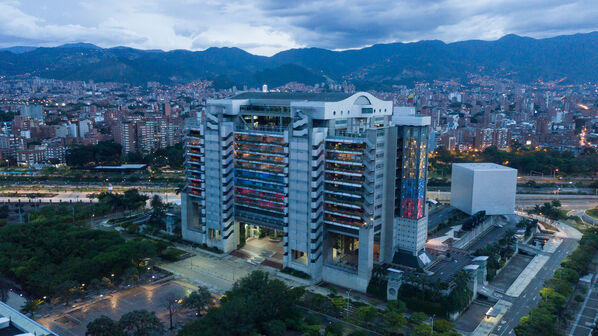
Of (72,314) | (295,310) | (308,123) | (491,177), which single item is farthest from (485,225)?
(72,314)

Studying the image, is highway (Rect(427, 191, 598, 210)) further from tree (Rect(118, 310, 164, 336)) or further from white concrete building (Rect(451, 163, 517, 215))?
tree (Rect(118, 310, 164, 336))

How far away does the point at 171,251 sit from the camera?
4588 cm

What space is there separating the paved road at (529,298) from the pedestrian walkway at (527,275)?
0.32 m

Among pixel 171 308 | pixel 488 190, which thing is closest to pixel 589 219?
pixel 488 190

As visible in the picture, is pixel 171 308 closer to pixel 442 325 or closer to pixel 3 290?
pixel 3 290

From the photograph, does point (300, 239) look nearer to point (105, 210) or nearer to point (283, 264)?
point (283, 264)

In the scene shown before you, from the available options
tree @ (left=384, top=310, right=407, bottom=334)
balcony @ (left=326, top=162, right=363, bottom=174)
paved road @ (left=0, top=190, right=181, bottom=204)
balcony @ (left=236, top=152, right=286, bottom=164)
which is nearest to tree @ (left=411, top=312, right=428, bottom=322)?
tree @ (left=384, top=310, right=407, bottom=334)

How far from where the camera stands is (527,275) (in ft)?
143

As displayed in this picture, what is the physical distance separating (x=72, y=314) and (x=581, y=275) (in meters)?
45.9

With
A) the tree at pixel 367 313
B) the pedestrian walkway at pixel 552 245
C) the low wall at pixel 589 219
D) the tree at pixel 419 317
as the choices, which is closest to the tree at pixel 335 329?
the tree at pixel 367 313

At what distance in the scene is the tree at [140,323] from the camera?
28969 millimetres

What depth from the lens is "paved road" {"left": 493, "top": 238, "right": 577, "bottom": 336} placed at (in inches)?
1324

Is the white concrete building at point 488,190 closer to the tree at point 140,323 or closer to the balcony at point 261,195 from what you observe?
the balcony at point 261,195

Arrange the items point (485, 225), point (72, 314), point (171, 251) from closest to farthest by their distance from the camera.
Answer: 1. point (72, 314)
2. point (171, 251)
3. point (485, 225)
